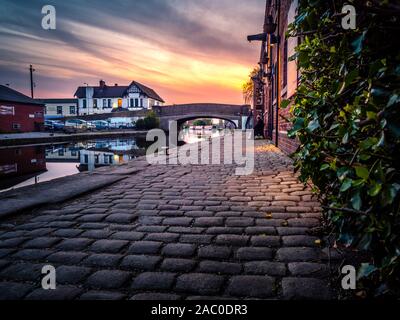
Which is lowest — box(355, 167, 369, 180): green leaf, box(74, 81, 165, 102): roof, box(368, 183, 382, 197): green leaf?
box(368, 183, 382, 197): green leaf

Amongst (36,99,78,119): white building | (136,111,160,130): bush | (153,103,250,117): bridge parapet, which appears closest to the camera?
(153,103,250,117): bridge parapet

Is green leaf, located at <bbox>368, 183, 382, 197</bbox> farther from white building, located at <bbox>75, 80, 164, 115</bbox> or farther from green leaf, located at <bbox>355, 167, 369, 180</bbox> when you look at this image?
white building, located at <bbox>75, 80, 164, 115</bbox>

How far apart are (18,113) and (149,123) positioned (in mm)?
16358

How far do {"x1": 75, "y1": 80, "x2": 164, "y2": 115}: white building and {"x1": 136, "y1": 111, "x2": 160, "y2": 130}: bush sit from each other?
95.9 ft

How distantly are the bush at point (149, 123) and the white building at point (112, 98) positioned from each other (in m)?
29.2

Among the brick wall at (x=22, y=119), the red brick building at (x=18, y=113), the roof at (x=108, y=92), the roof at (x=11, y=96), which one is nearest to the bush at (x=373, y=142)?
the red brick building at (x=18, y=113)

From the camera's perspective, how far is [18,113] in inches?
1236

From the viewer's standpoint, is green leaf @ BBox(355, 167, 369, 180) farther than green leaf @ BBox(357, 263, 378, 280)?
No

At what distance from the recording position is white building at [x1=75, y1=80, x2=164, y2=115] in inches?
2783

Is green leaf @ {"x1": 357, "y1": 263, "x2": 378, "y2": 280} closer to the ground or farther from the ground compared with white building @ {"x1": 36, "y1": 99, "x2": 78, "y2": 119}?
closer to the ground

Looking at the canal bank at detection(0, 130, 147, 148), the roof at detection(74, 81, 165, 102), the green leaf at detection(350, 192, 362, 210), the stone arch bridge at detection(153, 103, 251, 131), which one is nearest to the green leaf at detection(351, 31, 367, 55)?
the green leaf at detection(350, 192, 362, 210)

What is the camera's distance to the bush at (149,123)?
4187cm

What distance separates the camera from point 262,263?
2051 mm
